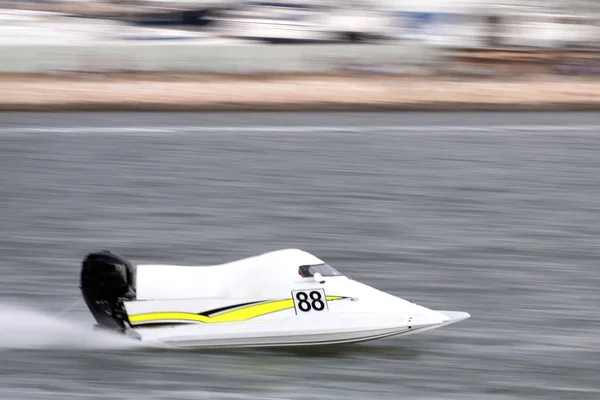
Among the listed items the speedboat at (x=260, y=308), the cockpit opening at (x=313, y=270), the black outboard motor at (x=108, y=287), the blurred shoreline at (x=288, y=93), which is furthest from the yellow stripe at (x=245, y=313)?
the blurred shoreline at (x=288, y=93)

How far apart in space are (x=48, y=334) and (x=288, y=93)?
10.3m

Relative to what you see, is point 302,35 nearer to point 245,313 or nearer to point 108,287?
point 108,287

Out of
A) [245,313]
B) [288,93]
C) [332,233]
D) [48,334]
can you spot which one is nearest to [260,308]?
[245,313]

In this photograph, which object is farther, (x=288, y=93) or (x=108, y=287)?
(x=288, y=93)

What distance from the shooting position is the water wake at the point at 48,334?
5.66m

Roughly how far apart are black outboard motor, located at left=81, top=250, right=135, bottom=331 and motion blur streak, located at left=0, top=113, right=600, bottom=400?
0.61 ft

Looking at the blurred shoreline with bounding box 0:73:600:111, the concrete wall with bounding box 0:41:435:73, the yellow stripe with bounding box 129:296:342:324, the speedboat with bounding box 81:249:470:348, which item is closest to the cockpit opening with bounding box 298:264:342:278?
the speedboat with bounding box 81:249:470:348

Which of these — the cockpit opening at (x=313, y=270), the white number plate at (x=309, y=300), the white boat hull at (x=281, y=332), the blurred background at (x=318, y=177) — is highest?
the blurred background at (x=318, y=177)

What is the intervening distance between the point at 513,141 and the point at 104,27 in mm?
8082

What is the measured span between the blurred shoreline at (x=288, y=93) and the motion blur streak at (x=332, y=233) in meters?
0.35

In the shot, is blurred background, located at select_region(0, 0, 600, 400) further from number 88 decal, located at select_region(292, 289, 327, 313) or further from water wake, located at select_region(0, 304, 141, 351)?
number 88 decal, located at select_region(292, 289, 327, 313)

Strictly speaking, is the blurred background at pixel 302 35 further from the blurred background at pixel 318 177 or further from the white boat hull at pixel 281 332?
the white boat hull at pixel 281 332

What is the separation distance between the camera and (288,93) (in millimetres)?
15906

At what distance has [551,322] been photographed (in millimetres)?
6211
